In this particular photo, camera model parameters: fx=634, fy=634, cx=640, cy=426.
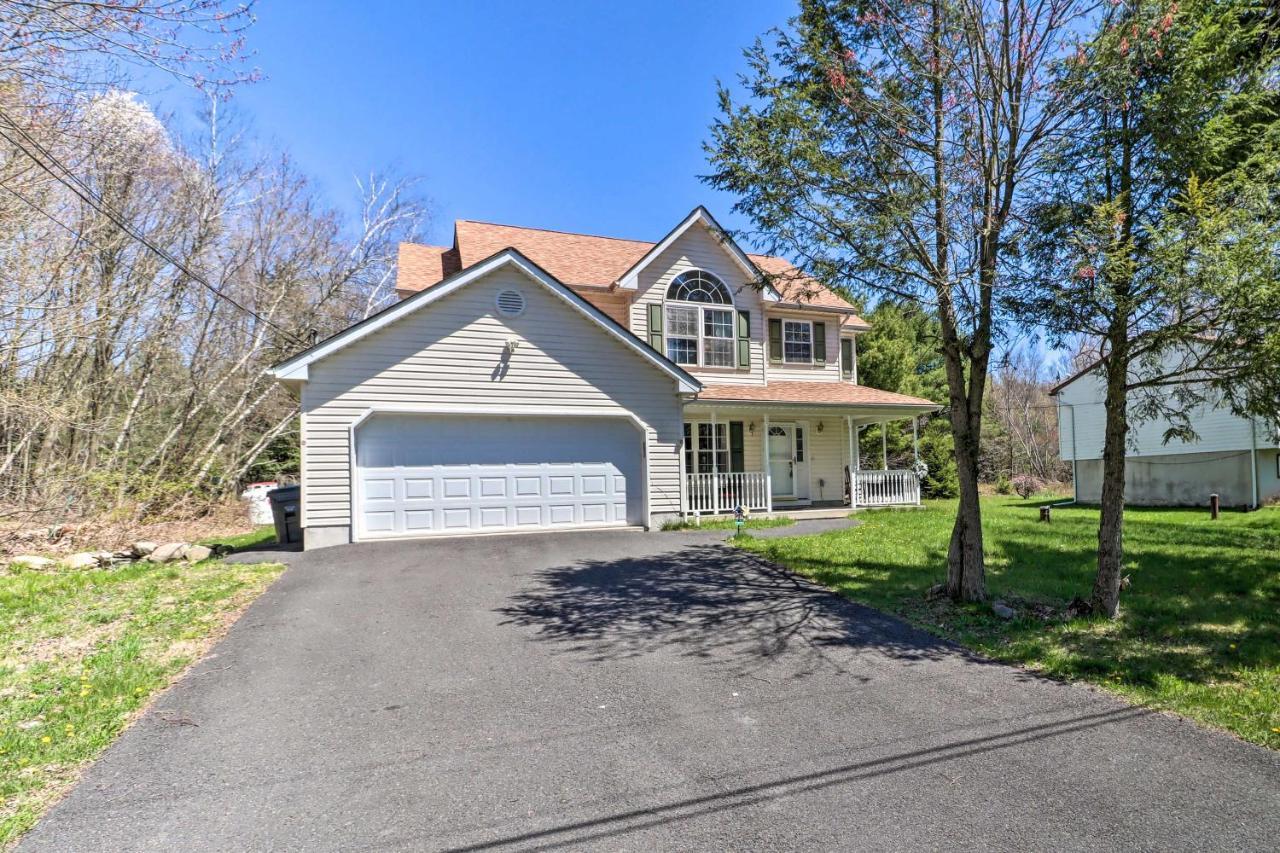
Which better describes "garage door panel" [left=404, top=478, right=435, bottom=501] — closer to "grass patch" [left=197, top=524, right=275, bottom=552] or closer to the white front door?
"grass patch" [left=197, top=524, right=275, bottom=552]

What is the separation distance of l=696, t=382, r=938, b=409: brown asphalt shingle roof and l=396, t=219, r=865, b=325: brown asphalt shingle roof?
2.26 m

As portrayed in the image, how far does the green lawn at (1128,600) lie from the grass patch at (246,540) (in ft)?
32.2

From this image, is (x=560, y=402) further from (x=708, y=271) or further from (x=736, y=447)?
(x=708, y=271)

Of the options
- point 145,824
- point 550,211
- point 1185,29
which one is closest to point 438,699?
point 145,824

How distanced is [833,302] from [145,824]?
17.3 m

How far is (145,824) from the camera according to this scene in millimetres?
3115

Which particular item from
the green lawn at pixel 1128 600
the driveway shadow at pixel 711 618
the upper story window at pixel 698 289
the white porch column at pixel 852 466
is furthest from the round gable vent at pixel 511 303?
the white porch column at pixel 852 466

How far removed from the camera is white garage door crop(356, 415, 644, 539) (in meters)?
11.3

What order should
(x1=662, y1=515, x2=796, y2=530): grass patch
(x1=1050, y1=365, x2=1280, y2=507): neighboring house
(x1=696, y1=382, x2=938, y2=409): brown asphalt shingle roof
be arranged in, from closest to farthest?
1. (x1=662, y1=515, x2=796, y2=530): grass patch
2. (x1=696, y1=382, x2=938, y2=409): brown asphalt shingle roof
3. (x1=1050, y1=365, x2=1280, y2=507): neighboring house

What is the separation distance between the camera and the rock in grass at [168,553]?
9.89 metres

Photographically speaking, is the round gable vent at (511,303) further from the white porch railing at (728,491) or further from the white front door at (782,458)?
the white front door at (782,458)

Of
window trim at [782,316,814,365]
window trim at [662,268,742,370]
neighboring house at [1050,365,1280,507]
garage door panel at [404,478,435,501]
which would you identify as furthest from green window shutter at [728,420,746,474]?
neighboring house at [1050,365,1280,507]

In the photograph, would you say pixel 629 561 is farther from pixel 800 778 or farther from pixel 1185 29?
pixel 1185 29

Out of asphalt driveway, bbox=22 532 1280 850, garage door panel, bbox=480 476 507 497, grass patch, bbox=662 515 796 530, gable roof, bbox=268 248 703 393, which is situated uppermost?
gable roof, bbox=268 248 703 393
